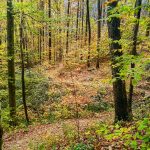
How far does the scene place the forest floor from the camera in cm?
1190

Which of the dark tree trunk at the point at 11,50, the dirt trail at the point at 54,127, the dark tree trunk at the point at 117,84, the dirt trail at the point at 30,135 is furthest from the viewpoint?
the dark tree trunk at the point at 11,50

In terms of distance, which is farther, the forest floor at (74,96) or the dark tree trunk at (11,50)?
the dark tree trunk at (11,50)

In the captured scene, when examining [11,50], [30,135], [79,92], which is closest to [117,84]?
[30,135]

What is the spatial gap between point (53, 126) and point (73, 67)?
13938 mm

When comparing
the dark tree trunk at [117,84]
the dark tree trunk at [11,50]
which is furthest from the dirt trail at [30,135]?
the dark tree trunk at [117,84]

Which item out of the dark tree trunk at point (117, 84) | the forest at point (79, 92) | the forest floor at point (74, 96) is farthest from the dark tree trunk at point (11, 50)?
the dark tree trunk at point (117, 84)

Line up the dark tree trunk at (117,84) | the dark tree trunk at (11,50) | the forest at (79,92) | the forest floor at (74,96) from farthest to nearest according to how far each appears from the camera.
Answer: the dark tree trunk at (11,50) < the forest floor at (74,96) < the dark tree trunk at (117,84) < the forest at (79,92)

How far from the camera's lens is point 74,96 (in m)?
18.9

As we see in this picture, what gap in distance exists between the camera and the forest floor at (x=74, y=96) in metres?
11.9

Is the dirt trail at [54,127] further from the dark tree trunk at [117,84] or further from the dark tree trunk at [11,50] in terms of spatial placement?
the dark tree trunk at [117,84]

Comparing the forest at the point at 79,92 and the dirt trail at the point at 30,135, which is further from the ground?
the forest at the point at 79,92

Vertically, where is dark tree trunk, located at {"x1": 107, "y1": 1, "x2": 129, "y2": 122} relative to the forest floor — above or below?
above

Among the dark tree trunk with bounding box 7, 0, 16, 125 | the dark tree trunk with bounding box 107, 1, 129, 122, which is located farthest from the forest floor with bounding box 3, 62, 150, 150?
the dark tree trunk with bounding box 7, 0, 16, 125

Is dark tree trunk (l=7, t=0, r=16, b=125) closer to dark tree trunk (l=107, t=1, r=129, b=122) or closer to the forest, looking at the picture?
the forest
